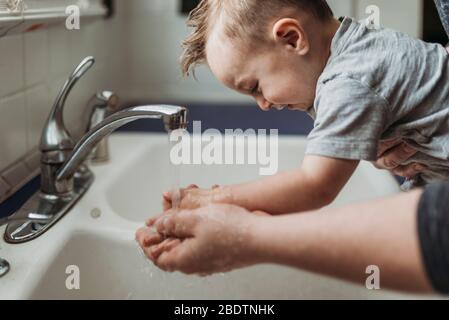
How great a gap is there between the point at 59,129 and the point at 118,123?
0.43 feet

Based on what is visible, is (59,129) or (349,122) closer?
(349,122)

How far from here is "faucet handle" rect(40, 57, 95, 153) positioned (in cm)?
84

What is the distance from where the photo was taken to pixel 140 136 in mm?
1291

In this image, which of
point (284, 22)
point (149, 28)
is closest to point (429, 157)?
point (284, 22)

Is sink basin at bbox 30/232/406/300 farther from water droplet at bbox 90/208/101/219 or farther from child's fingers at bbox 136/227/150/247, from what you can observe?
child's fingers at bbox 136/227/150/247

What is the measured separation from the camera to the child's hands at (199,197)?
0.65 m

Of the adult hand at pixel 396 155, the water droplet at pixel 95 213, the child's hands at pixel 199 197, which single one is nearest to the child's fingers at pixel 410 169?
the adult hand at pixel 396 155

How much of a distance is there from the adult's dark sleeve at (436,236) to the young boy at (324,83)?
18cm

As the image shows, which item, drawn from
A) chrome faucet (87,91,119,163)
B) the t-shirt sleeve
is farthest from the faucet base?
the t-shirt sleeve

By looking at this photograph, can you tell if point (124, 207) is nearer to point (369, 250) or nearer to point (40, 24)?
point (40, 24)

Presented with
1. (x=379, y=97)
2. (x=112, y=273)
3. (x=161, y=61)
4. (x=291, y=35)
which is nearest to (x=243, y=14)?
(x=291, y=35)

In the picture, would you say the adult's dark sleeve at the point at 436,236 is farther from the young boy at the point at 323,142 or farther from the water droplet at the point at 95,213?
the water droplet at the point at 95,213

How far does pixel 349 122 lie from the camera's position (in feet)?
2.01

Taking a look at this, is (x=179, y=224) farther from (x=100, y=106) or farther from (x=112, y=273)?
(x=100, y=106)
